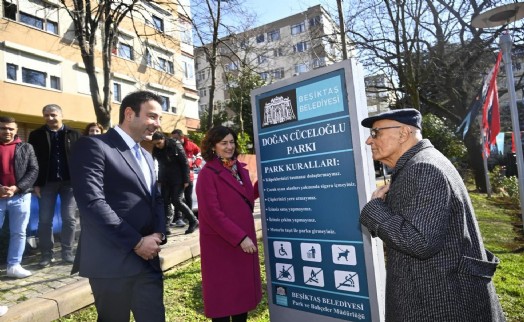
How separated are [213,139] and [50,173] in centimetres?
290

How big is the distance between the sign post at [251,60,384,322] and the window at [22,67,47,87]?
19.1m

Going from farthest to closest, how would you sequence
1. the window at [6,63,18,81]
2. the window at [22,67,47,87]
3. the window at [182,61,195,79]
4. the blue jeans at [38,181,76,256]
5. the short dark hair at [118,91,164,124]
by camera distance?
the window at [182,61,195,79] < the window at [22,67,47,87] < the window at [6,63,18,81] < the blue jeans at [38,181,76,256] < the short dark hair at [118,91,164,124]

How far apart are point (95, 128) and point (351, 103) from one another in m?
3.84

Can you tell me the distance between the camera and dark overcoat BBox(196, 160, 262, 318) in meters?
3.00

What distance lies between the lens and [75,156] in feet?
7.66

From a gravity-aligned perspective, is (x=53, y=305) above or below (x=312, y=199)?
below

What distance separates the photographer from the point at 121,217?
93.7 inches

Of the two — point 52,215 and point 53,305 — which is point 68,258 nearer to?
point 52,215

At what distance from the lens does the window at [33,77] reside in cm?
1848

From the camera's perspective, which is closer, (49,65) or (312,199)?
(312,199)

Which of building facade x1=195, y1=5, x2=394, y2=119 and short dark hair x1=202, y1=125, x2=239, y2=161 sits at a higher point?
building facade x1=195, y1=5, x2=394, y2=119

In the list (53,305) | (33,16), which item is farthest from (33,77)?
(53,305)

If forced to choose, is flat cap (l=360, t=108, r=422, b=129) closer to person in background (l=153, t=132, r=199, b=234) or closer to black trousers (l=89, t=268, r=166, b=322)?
black trousers (l=89, t=268, r=166, b=322)

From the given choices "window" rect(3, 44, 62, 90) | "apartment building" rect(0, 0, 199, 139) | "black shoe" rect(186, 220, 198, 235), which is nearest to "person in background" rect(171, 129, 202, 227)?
"black shoe" rect(186, 220, 198, 235)
